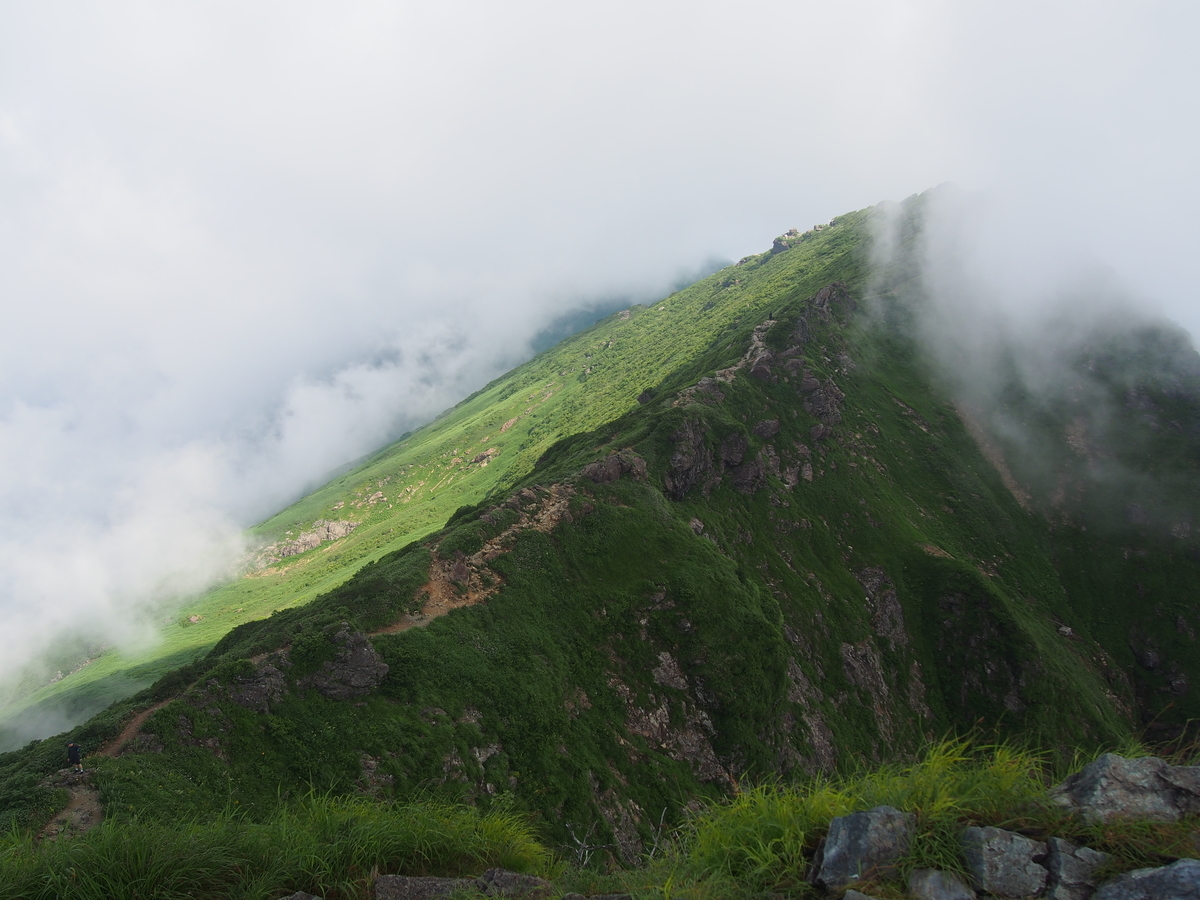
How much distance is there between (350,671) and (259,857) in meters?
29.4

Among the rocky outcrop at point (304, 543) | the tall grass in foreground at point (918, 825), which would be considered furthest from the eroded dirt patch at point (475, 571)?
the rocky outcrop at point (304, 543)

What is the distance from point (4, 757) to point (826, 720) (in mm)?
63826

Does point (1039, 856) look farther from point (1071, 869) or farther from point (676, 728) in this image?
point (676, 728)

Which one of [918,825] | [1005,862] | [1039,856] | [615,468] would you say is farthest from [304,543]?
[1039,856]

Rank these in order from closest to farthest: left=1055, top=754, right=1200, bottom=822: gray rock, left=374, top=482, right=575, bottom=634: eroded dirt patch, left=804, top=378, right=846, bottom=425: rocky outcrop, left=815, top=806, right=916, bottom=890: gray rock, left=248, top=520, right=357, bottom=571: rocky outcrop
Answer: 1. left=815, top=806, right=916, bottom=890: gray rock
2. left=1055, top=754, right=1200, bottom=822: gray rock
3. left=374, top=482, right=575, bottom=634: eroded dirt patch
4. left=804, top=378, right=846, bottom=425: rocky outcrop
5. left=248, top=520, right=357, bottom=571: rocky outcrop

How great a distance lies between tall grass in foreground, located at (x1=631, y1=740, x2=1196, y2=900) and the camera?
5746 millimetres

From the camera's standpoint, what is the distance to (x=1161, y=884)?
16.2ft

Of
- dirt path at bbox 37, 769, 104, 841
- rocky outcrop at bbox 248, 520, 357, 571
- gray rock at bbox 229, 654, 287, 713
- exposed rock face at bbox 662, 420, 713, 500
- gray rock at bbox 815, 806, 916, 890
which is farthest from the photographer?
rocky outcrop at bbox 248, 520, 357, 571

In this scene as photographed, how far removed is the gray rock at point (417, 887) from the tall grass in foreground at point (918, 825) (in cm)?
253

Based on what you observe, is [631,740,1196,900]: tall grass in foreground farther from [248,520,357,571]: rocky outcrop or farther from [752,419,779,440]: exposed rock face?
[248,520,357,571]: rocky outcrop

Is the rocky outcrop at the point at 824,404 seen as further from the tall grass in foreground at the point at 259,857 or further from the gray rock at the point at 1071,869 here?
the tall grass in foreground at the point at 259,857

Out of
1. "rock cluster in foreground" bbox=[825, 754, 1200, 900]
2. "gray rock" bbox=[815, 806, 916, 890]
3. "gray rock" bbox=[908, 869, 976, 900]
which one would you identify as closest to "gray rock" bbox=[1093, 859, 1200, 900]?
"rock cluster in foreground" bbox=[825, 754, 1200, 900]

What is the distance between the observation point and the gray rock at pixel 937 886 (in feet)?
18.0

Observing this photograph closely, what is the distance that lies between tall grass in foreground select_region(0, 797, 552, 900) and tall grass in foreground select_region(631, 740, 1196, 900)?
10.4 ft
